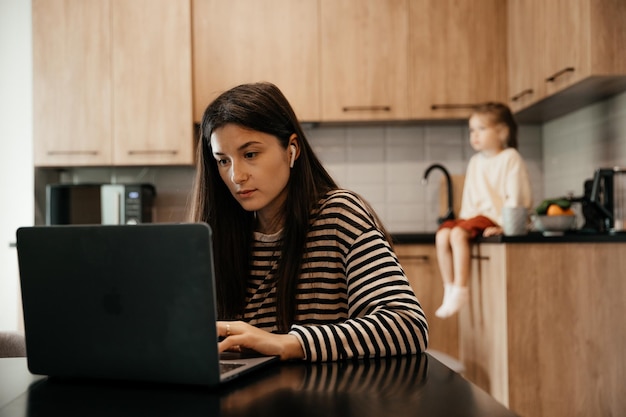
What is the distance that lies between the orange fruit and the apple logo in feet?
6.29

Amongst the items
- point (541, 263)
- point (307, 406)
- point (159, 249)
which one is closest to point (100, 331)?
point (159, 249)

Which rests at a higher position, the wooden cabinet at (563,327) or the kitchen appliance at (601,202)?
the kitchen appliance at (601,202)

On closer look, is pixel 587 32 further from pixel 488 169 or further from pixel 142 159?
pixel 142 159

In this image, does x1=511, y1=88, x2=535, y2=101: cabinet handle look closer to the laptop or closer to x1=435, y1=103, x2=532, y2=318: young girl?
x1=435, y1=103, x2=532, y2=318: young girl

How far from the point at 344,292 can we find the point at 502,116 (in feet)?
6.41

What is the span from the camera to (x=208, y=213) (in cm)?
145

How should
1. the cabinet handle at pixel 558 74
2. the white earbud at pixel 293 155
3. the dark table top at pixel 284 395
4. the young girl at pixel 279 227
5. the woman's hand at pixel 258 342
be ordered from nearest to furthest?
the dark table top at pixel 284 395
the woman's hand at pixel 258 342
the young girl at pixel 279 227
the white earbud at pixel 293 155
the cabinet handle at pixel 558 74

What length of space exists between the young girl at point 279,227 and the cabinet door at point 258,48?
2079 millimetres

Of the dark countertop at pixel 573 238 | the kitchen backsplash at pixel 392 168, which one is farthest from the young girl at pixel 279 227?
the kitchen backsplash at pixel 392 168

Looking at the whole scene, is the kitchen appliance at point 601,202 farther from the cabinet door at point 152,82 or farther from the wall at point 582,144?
the cabinet door at point 152,82

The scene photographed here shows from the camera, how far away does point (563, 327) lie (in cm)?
238

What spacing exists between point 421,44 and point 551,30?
2.41 feet

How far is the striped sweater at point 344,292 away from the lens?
1.04 metres

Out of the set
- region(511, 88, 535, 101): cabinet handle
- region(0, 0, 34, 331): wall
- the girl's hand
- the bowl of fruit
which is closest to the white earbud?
the bowl of fruit
